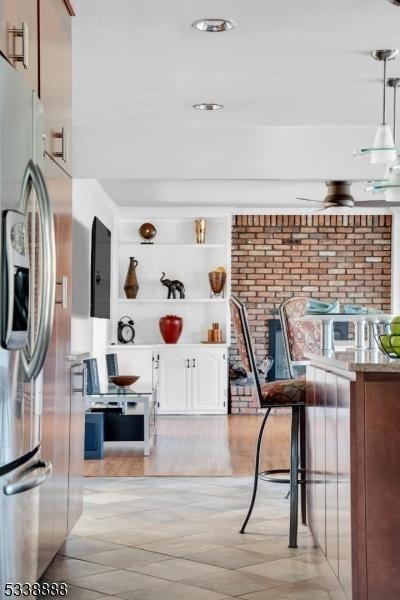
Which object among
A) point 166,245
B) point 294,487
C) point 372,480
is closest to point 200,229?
point 166,245

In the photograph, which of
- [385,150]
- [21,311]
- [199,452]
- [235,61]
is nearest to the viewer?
[21,311]

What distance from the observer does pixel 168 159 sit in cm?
696

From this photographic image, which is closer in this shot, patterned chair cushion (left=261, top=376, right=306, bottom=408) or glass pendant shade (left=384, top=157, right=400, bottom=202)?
patterned chair cushion (left=261, top=376, right=306, bottom=408)

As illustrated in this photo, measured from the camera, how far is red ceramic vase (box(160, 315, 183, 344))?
11.1 meters

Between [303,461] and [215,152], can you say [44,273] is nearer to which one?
[303,461]

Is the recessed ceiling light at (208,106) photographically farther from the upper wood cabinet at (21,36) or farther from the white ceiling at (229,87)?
the upper wood cabinet at (21,36)

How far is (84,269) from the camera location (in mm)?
8195

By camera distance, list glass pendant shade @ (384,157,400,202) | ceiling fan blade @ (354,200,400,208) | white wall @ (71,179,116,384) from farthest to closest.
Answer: ceiling fan blade @ (354,200,400,208) < white wall @ (71,179,116,384) < glass pendant shade @ (384,157,400,202)

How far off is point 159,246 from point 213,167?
4.60 metres

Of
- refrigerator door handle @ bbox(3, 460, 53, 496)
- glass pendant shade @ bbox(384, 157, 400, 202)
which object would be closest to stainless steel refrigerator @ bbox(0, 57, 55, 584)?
refrigerator door handle @ bbox(3, 460, 53, 496)

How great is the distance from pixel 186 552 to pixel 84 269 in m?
4.42

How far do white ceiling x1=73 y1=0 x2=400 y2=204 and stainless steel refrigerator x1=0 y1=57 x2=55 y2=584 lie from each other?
5.68ft

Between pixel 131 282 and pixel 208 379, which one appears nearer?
pixel 208 379

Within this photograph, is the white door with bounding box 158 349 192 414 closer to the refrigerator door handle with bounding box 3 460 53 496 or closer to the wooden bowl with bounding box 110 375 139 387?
the wooden bowl with bounding box 110 375 139 387
